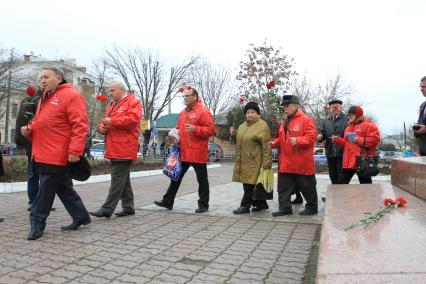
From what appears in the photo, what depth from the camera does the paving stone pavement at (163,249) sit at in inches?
135

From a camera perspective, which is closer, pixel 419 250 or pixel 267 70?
pixel 419 250

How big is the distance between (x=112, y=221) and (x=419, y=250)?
4.13 m

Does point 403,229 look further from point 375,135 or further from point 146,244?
point 375,135

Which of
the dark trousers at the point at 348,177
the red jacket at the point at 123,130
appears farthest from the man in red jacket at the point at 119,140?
the dark trousers at the point at 348,177

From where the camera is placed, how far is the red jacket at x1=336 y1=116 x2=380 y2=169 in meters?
6.33

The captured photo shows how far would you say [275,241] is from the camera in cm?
469

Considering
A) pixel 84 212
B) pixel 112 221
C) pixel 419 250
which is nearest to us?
pixel 419 250

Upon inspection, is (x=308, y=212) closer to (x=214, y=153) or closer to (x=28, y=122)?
(x=28, y=122)

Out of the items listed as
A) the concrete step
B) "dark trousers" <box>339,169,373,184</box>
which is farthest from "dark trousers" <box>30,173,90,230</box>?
"dark trousers" <box>339,169,373,184</box>

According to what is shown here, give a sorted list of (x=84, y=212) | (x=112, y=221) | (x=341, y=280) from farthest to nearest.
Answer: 1. (x=112, y=221)
2. (x=84, y=212)
3. (x=341, y=280)

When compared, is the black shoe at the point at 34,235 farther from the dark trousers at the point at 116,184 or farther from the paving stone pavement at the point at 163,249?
the dark trousers at the point at 116,184

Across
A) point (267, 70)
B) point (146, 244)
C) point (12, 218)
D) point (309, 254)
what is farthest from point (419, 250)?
point (267, 70)

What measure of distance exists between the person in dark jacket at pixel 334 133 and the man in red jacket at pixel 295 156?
1.30 m

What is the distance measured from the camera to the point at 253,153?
20.7 ft
